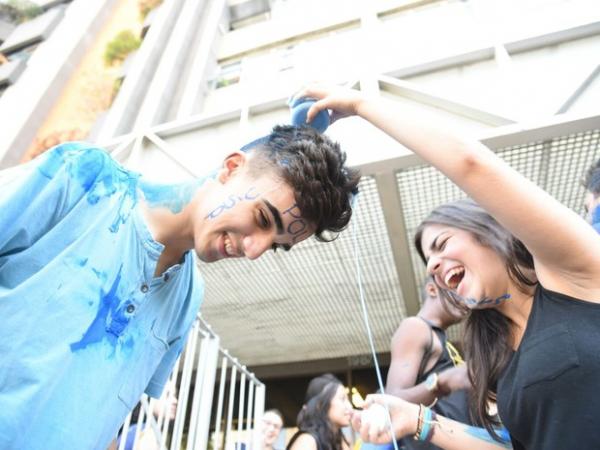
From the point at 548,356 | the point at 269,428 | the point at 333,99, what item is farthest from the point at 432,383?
the point at 269,428

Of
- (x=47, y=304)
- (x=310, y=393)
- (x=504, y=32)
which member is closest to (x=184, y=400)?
(x=310, y=393)

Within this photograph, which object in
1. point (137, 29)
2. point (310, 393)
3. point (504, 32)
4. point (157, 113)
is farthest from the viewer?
point (137, 29)

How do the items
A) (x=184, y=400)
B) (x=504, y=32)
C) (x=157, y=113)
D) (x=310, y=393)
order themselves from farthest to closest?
(x=157, y=113)
(x=504, y=32)
(x=310, y=393)
(x=184, y=400)

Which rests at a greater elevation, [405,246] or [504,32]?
[504,32]

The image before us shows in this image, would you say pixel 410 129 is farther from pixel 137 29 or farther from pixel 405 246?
pixel 137 29

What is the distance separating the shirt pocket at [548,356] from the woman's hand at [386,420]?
0.66 meters

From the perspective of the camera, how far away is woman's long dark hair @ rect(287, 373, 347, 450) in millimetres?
3035

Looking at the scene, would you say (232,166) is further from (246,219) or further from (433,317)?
(433,317)

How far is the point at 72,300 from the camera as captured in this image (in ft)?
3.38

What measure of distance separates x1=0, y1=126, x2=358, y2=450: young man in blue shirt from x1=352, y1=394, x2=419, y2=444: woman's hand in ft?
2.63

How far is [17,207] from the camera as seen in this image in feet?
3.04

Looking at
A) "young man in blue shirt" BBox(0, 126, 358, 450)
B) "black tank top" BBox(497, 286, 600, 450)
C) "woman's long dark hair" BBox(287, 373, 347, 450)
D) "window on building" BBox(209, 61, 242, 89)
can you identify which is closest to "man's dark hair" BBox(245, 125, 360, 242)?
"young man in blue shirt" BBox(0, 126, 358, 450)

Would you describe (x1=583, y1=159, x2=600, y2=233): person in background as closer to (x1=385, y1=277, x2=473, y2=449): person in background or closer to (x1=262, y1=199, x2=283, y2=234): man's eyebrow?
(x1=385, y1=277, x2=473, y2=449): person in background

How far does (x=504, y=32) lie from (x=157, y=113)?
4.90m
